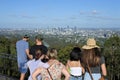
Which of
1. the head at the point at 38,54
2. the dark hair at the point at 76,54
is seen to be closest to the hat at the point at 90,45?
the dark hair at the point at 76,54

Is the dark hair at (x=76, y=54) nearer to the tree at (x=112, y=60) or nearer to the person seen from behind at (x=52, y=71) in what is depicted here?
the person seen from behind at (x=52, y=71)

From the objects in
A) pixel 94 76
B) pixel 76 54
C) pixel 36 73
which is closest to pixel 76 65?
pixel 76 54

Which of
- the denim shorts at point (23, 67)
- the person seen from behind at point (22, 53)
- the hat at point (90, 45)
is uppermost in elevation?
the hat at point (90, 45)

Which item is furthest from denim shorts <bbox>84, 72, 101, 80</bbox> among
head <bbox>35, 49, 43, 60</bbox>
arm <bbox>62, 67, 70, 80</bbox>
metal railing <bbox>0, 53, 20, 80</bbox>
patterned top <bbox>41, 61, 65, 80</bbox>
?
metal railing <bbox>0, 53, 20, 80</bbox>

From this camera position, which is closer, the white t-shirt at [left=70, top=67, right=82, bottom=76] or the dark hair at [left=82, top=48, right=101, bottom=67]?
the dark hair at [left=82, top=48, right=101, bottom=67]

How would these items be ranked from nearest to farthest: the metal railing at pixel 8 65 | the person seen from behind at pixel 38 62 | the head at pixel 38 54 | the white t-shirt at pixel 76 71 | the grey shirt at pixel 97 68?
1. the grey shirt at pixel 97 68
2. the white t-shirt at pixel 76 71
3. the person seen from behind at pixel 38 62
4. the head at pixel 38 54
5. the metal railing at pixel 8 65

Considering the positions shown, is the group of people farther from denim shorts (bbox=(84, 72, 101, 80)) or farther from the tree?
the tree

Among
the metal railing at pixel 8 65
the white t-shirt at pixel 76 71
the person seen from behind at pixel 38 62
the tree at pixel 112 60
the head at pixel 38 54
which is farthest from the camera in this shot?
the metal railing at pixel 8 65

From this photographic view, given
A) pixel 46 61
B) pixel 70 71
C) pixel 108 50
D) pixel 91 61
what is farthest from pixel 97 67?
pixel 108 50

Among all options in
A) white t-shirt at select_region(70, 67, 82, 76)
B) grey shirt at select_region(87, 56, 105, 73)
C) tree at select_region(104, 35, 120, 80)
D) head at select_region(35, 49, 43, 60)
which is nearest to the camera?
grey shirt at select_region(87, 56, 105, 73)

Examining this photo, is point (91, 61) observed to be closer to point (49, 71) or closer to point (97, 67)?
point (97, 67)
